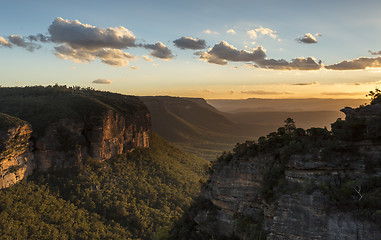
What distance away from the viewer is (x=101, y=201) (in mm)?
51469

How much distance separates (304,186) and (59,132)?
50.7 meters

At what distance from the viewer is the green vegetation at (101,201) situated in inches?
1550

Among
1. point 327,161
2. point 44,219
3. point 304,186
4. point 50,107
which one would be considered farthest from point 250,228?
point 50,107

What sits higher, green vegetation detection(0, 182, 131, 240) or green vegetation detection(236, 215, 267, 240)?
green vegetation detection(236, 215, 267, 240)

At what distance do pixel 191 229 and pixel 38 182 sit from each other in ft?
112

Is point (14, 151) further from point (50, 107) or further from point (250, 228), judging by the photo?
point (250, 228)

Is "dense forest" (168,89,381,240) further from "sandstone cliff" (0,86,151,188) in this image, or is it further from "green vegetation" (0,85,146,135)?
"green vegetation" (0,85,146,135)

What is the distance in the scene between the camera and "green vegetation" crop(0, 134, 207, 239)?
39375 millimetres

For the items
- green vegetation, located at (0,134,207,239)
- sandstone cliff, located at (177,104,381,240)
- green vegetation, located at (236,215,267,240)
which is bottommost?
green vegetation, located at (0,134,207,239)

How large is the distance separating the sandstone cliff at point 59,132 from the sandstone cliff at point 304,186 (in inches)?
1497

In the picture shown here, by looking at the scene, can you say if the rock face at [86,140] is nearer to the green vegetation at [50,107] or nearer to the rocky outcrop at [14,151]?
the green vegetation at [50,107]

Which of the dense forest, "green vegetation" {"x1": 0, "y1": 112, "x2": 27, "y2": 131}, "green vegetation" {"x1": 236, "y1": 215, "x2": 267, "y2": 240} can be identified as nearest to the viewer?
the dense forest

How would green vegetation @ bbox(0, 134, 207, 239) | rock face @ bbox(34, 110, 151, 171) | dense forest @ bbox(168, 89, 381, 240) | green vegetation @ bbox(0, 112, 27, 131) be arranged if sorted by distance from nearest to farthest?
dense forest @ bbox(168, 89, 381, 240) → green vegetation @ bbox(0, 134, 207, 239) → green vegetation @ bbox(0, 112, 27, 131) → rock face @ bbox(34, 110, 151, 171)

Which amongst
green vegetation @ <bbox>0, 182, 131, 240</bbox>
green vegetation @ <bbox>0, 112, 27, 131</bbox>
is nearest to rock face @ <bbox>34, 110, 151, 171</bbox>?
green vegetation @ <bbox>0, 112, 27, 131</bbox>
